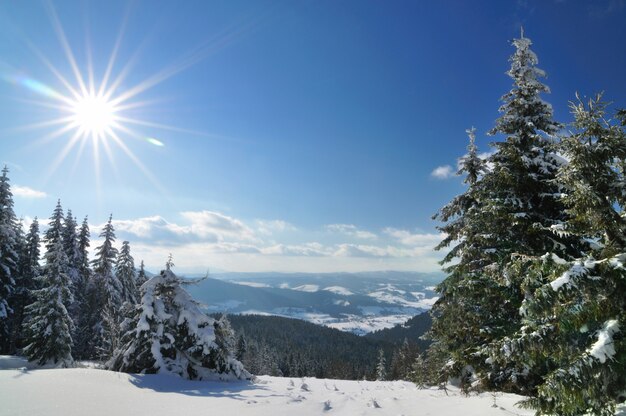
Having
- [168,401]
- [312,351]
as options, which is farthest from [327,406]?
[312,351]

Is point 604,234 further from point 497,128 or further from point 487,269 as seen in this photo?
point 497,128

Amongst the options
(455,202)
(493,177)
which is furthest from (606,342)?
(455,202)

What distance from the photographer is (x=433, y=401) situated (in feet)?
32.2

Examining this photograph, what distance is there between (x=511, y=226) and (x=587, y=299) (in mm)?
4995

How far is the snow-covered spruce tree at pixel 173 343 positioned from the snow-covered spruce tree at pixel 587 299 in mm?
10288

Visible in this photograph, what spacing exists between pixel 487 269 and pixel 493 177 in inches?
124

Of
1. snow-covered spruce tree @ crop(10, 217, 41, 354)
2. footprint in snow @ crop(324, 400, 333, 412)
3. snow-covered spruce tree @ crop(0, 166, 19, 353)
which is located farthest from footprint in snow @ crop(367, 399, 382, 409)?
snow-covered spruce tree @ crop(10, 217, 41, 354)

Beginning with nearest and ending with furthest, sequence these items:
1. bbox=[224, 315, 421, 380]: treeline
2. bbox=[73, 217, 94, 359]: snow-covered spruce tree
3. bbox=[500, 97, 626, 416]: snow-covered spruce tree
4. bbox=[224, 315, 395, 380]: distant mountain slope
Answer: bbox=[500, 97, 626, 416]: snow-covered spruce tree
bbox=[73, 217, 94, 359]: snow-covered spruce tree
bbox=[224, 315, 421, 380]: treeline
bbox=[224, 315, 395, 380]: distant mountain slope

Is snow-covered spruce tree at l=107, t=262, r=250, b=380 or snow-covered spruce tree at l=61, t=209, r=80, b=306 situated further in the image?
snow-covered spruce tree at l=61, t=209, r=80, b=306

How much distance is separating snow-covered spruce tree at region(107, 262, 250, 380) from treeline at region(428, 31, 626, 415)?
28.5 feet

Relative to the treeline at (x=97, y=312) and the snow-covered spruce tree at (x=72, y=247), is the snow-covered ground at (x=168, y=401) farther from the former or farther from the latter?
the snow-covered spruce tree at (x=72, y=247)

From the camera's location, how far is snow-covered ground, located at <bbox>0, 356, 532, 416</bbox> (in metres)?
6.83

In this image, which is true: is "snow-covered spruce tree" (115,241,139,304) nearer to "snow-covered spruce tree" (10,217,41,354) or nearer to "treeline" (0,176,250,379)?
"treeline" (0,176,250,379)

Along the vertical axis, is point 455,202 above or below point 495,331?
above
